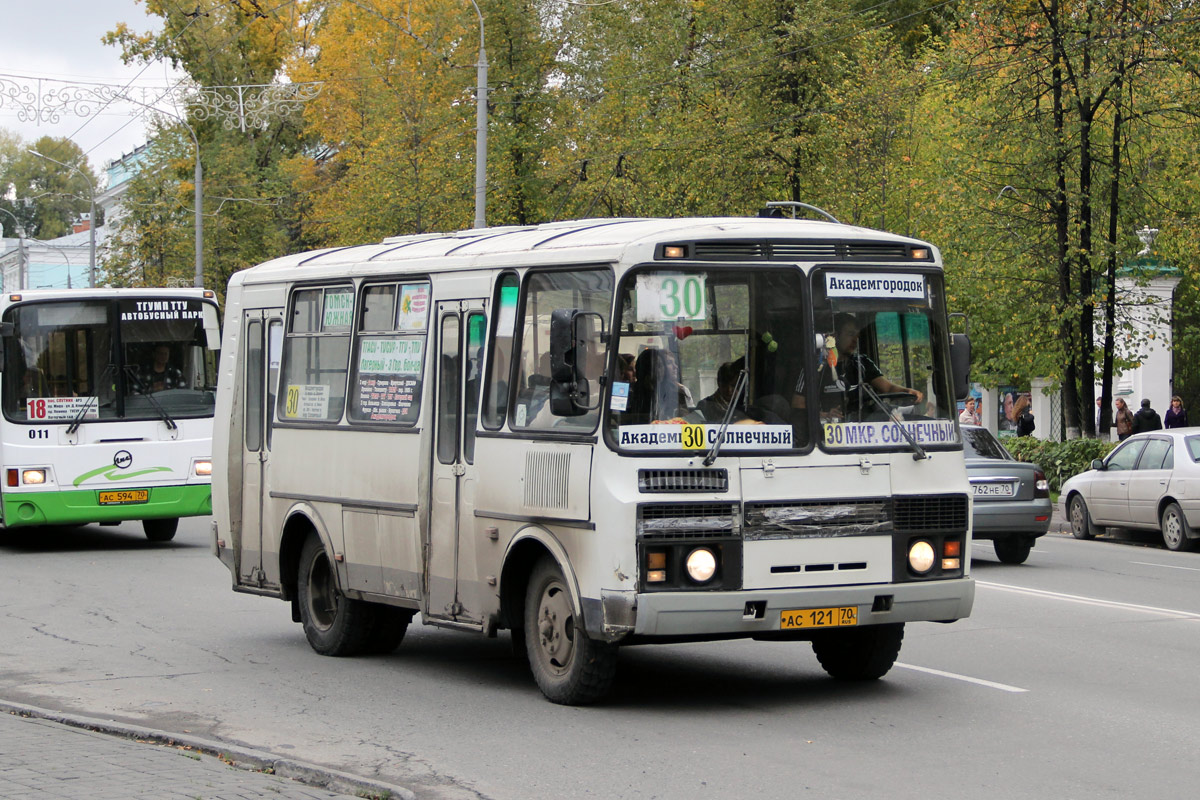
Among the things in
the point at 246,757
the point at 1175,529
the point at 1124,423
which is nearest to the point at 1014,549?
the point at 1175,529

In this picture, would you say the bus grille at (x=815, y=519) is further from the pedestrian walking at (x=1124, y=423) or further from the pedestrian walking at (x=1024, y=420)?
the pedestrian walking at (x=1024, y=420)

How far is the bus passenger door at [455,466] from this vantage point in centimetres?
1006

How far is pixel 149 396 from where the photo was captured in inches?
794

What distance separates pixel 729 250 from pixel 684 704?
8.23ft

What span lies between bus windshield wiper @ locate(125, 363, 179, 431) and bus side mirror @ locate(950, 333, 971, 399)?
41.3 feet

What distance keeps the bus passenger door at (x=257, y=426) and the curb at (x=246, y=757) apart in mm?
3222

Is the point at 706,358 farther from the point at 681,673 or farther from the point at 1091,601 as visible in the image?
the point at 1091,601

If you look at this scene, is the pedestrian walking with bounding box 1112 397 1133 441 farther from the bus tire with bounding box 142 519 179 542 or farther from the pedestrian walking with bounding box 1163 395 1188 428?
the bus tire with bounding box 142 519 179 542

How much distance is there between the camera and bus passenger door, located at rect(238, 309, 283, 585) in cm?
1241

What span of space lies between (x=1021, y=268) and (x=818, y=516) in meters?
21.3

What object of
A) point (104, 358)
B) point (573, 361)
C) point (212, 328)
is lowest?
point (573, 361)

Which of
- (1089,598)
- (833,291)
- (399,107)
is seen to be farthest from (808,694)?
Result: (399,107)

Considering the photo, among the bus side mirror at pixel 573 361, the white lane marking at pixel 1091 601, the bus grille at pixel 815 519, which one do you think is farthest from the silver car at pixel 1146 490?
the bus side mirror at pixel 573 361

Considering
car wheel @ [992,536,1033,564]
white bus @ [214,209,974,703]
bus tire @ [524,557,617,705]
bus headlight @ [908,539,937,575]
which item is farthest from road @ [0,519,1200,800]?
car wheel @ [992,536,1033,564]
